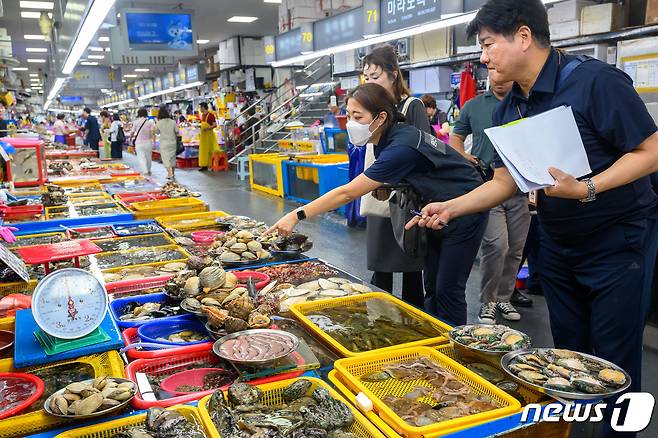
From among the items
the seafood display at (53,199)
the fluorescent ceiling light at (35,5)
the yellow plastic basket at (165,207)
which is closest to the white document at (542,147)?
the yellow plastic basket at (165,207)

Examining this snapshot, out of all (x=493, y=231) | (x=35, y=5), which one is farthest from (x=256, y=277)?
(x=35, y=5)

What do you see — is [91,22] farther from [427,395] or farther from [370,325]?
[427,395]

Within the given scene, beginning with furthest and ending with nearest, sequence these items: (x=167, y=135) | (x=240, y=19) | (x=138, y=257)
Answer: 1. (x=240, y=19)
2. (x=167, y=135)
3. (x=138, y=257)

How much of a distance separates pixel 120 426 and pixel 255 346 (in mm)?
512

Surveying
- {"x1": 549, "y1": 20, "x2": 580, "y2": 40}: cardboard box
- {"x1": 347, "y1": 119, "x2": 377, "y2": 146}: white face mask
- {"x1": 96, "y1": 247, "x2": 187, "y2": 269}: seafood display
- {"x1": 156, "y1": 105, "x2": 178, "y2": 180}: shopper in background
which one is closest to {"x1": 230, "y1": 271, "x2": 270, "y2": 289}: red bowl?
{"x1": 96, "y1": 247, "x2": 187, "y2": 269}: seafood display

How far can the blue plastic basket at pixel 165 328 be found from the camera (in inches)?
80.4

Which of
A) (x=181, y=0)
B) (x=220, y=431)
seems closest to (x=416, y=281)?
(x=220, y=431)

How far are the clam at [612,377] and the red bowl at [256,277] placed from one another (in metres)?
1.53

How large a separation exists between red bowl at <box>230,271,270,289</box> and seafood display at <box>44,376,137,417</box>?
3.54 feet

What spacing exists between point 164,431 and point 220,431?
0.46 feet

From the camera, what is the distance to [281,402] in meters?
1.58

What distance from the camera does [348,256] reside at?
20.3 ft

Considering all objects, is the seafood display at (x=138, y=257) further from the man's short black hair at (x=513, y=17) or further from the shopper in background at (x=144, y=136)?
the shopper in background at (x=144, y=136)

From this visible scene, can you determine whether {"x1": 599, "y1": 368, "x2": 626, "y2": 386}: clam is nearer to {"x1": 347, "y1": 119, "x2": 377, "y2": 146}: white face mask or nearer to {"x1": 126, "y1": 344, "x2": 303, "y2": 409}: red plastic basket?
{"x1": 126, "y1": 344, "x2": 303, "y2": 409}: red plastic basket
